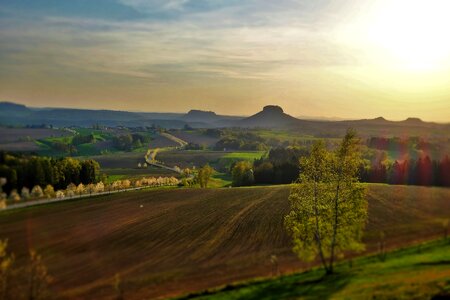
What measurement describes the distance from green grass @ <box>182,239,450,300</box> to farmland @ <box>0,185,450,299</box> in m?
4.21

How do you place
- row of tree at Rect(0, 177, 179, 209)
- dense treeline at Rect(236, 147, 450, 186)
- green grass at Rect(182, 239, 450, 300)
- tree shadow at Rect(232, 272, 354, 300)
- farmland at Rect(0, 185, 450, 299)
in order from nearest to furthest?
green grass at Rect(182, 239, 450, 300) → tree shadow at Rect(232, 272, 354, 300) → farmland at Rect(0, 185, 450, 299) → row of tree at Rect(0, 177, 179, 209) → dense treeline at Rect(236, 147, 450, 186)

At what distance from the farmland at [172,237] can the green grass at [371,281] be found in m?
4.21

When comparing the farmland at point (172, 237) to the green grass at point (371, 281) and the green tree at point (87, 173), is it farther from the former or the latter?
the green tree at point (87, 173)

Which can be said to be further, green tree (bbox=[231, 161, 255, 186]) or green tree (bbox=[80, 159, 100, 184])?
green tree (bbox=[231, 161, 255, 186])

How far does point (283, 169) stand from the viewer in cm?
16375

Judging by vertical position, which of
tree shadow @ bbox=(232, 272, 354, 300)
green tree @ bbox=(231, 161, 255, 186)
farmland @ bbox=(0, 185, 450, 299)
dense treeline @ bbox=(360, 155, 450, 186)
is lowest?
green tree @ bbox=(231, 161, 255, 186)

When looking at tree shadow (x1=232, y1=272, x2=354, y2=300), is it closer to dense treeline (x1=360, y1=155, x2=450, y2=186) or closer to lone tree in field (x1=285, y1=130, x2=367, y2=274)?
lone tree in field (x1=285, y1=130, x2=367, y2=274)

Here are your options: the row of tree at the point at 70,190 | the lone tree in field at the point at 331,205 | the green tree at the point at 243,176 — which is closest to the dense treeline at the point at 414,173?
the lone tree in field at the point at 331,205

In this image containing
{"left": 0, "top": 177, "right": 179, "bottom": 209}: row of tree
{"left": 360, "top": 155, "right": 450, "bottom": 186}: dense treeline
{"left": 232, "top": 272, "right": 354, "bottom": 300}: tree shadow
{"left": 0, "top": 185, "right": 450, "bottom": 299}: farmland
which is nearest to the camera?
{"left": 232, "top": 272, "right": 354, "bottom": 300}: tree shadow

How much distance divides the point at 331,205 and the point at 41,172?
193 feet

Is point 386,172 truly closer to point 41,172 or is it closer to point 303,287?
point 303,287

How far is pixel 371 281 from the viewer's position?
3869cm

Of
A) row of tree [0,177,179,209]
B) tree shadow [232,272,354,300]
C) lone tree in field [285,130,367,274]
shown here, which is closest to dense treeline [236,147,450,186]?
row of tree [0,177,179,209]

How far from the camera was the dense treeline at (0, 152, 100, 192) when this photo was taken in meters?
66.1
